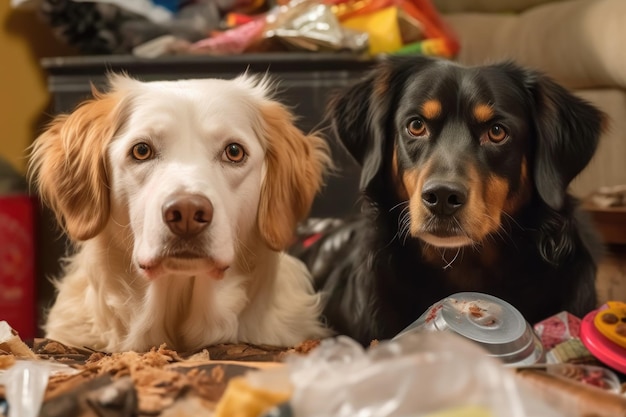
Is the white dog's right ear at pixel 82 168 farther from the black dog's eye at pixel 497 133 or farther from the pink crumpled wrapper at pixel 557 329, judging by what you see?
the pink crumpled wrapper at pixel 557 329

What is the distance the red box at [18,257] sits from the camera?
250cm

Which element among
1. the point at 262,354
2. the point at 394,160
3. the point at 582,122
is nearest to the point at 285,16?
the point at 394,160

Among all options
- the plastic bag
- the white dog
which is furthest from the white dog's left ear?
the plastic bag

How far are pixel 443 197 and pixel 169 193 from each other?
497 mm

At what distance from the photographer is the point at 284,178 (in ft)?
5.10

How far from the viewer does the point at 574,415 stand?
945 mm

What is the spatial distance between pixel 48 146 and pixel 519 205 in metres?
0.98

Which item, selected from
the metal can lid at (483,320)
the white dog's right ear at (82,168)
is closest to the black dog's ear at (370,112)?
the metal can lid at (483,320)

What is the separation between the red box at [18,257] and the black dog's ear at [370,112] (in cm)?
130

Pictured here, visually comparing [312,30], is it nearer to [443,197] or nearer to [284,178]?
[284,178]

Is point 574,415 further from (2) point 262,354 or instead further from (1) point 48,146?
(1) point 48,146

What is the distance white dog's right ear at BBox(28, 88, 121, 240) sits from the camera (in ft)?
4.87

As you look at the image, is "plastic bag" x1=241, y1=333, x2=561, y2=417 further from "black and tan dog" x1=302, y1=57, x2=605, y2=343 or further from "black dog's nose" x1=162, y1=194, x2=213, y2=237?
"black and tan dog" x1=302, y1=57, x2=605, y2=343

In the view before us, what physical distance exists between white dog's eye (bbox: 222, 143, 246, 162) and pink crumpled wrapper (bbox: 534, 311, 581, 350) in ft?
2.22
